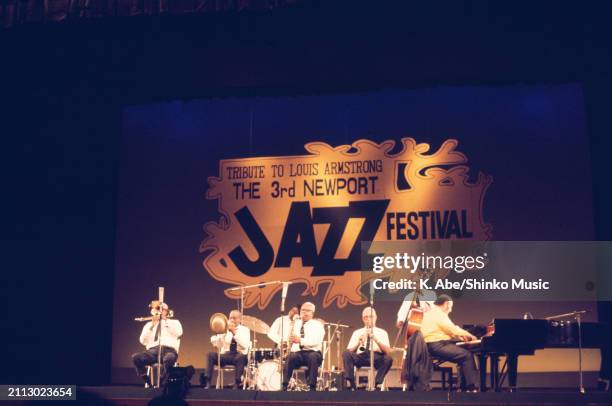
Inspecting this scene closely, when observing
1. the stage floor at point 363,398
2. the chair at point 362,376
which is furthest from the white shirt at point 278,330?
the stage floor at point 363,398

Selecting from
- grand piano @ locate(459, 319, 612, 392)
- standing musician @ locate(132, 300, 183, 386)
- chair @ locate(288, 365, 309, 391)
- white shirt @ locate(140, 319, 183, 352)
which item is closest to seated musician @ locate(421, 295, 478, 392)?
grand piano @ locate(459, 319, 612, 392)

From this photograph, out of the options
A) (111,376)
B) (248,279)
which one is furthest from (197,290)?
(111,376)

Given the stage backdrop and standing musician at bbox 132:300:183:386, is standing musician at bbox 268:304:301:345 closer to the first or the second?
the stage backdrop

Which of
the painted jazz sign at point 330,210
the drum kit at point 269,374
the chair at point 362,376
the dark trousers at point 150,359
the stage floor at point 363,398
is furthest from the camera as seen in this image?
the painted jazz sign at point 330,210

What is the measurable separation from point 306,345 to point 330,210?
2039 millimetres

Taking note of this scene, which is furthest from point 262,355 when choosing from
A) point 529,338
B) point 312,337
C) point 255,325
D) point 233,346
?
point 529,338

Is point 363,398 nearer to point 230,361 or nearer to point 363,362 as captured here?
point 363,362

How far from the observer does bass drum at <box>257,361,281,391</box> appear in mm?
8633

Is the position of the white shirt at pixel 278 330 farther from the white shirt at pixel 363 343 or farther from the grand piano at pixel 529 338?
the grand piano at pixel 529 338

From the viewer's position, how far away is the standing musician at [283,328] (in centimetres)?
899

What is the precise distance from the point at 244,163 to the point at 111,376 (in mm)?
3125

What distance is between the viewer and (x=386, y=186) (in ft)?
32.6

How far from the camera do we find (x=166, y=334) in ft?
30.5

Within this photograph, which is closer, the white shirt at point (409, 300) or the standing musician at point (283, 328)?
the standing musician at point (283, 328)
